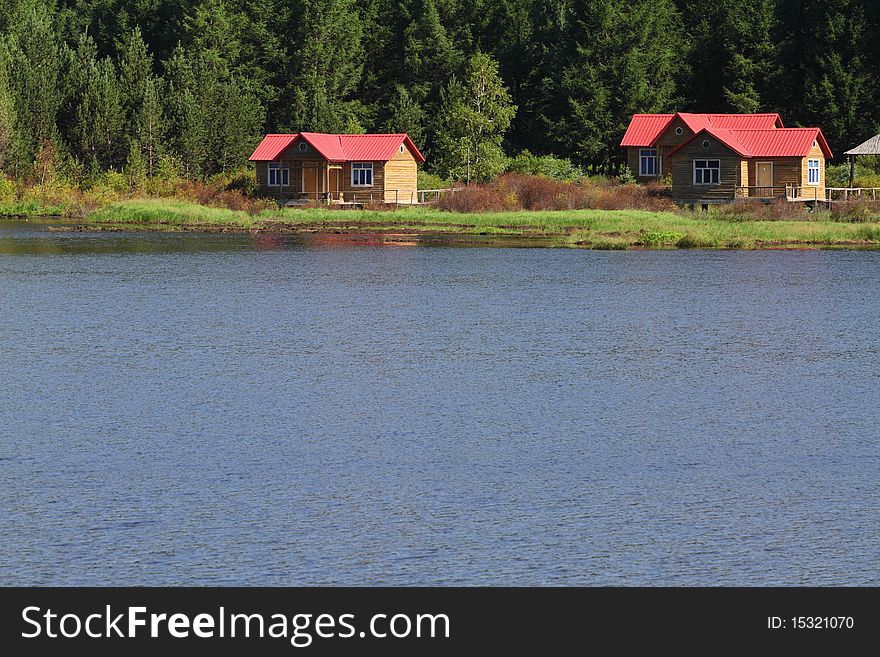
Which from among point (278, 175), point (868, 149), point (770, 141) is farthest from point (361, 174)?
point (868, 149)

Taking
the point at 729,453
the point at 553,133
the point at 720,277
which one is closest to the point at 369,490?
the point at 729,453

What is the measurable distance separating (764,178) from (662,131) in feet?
27.3

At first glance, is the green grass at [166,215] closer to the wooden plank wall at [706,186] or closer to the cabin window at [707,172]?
the wooden plank wall at [706,186]

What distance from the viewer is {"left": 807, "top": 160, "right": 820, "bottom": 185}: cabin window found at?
75.4 meters

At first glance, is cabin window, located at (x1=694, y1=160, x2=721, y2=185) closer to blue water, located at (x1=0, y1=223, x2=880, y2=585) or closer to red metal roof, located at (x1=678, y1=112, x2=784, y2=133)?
red metal roof, located at (x1=678, y1=112, x2=784, y2=133)

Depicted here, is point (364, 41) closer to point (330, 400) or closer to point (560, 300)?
point (560, 300)

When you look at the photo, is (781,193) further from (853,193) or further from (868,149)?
(868,149)

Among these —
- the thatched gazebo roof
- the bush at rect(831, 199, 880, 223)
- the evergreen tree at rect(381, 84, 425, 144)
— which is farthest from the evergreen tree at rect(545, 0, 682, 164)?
the bush at rect(831, 199, 880, 223)

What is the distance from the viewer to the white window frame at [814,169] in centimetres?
7538

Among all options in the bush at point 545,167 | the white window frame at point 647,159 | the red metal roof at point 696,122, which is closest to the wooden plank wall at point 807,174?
the red metal roof at point 696,122

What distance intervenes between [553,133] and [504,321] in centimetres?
6612

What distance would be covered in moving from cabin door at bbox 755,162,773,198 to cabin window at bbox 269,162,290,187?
91.3 ft

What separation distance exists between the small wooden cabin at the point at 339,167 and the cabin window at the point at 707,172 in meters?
17.2

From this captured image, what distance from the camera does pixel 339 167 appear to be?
81875mm
